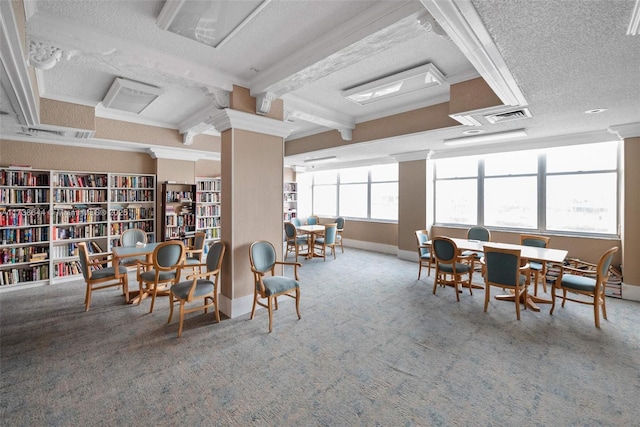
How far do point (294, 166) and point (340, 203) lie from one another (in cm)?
199

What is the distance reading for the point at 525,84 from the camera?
2.66 m

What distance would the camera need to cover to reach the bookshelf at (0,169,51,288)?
180 inches

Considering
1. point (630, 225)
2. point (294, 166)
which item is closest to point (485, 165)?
point (630, 225)

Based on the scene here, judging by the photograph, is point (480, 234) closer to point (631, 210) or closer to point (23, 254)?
point (631, 210)

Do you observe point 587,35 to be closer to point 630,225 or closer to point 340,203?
point 630,225

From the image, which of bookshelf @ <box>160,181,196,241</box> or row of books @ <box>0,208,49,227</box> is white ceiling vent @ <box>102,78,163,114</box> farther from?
row of books @ <box>0,208,49,227</box>

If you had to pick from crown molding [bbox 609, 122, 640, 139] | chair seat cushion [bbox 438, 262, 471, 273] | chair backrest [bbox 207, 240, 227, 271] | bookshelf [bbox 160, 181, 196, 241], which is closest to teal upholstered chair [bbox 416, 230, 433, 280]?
chair seat cushion [bbox 438, 262, 471, 273]

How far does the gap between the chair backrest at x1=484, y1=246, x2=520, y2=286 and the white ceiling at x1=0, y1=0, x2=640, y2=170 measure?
179cm

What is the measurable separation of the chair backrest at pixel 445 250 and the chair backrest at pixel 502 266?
1.78ft

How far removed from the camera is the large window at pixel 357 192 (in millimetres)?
8242

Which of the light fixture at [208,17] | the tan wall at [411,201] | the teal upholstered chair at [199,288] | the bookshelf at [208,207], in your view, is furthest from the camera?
the tan wall at [411,201]

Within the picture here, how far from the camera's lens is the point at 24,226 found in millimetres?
4680

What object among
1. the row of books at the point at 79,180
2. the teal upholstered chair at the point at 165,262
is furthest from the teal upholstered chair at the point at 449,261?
the row of books at the point at 79,180

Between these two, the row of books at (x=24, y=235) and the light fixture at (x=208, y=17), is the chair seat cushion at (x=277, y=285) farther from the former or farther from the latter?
the row of books at (x=24, y=235)
